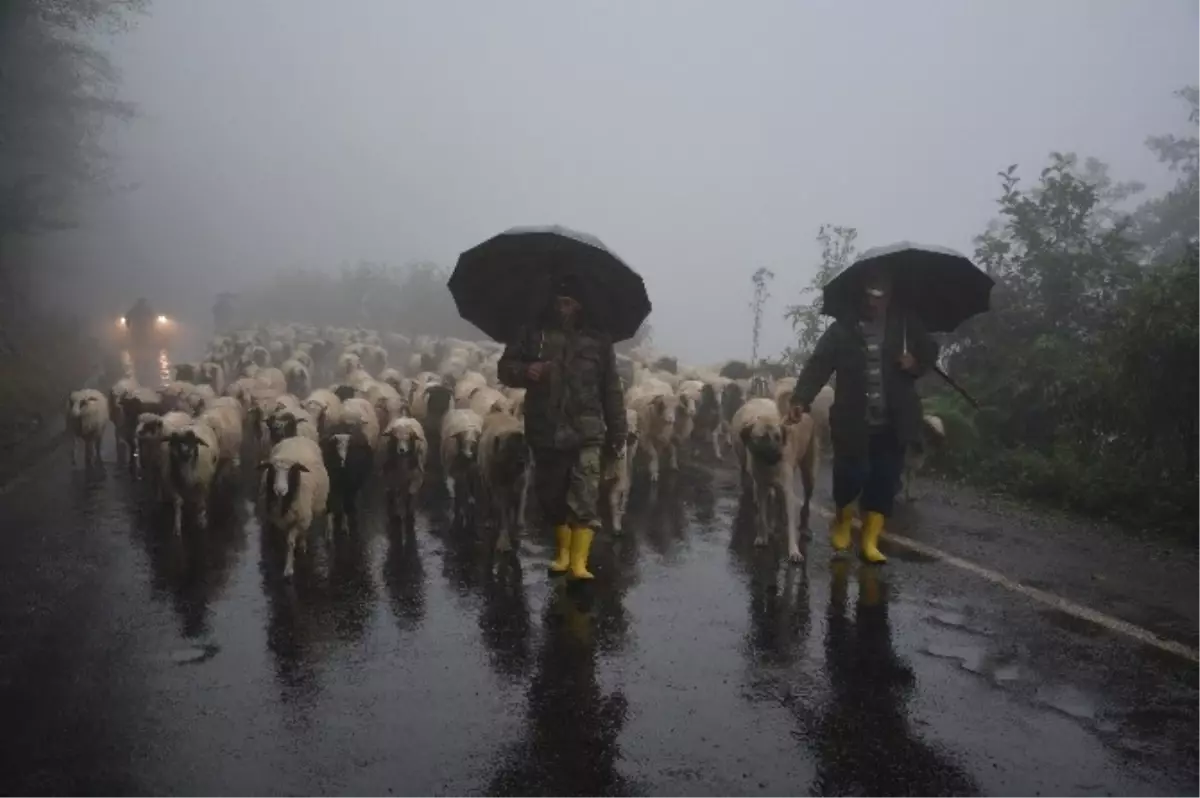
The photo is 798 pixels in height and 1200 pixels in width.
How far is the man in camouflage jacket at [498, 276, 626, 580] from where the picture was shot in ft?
23.0

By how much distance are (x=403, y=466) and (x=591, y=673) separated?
5172 mm

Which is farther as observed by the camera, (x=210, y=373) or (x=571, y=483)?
(x=210, y=373)

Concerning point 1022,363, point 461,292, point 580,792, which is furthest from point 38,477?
point 1022,363

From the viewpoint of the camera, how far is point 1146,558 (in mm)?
8188

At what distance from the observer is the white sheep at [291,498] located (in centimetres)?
826

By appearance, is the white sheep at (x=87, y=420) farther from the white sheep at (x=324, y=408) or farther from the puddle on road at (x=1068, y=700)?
the puddle on road at (x=1068, y=700)

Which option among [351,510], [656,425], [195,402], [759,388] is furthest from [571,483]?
[759,388]

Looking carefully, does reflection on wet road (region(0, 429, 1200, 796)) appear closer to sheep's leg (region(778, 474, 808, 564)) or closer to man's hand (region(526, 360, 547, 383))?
sheep's leg (region(778, 474, 808, 564))

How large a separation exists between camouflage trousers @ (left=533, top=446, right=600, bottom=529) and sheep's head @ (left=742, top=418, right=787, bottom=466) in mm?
2015

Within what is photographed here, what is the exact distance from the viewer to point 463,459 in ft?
33.2

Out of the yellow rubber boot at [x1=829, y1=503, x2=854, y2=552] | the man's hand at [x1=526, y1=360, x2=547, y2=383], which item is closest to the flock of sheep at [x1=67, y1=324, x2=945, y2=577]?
the yellow rubber boot at [x1=829, y1=503, x2=854, y2=552]

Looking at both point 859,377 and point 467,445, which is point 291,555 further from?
point 859,377

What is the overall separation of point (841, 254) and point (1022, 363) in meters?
8.92

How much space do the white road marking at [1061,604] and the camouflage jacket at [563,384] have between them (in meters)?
3.14
